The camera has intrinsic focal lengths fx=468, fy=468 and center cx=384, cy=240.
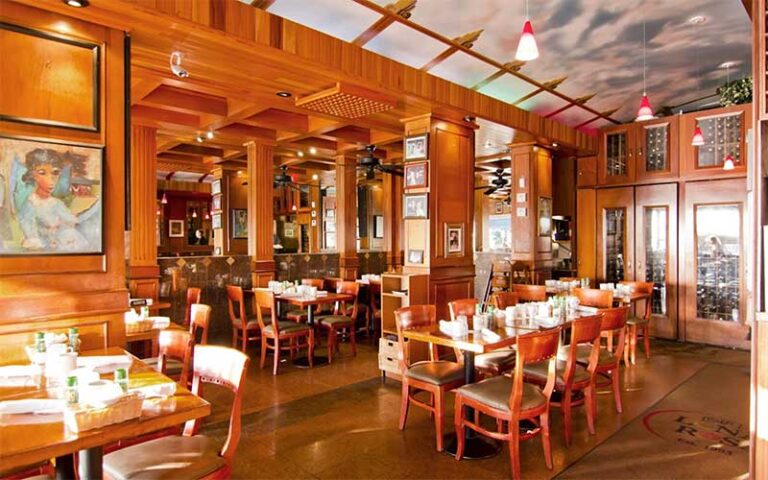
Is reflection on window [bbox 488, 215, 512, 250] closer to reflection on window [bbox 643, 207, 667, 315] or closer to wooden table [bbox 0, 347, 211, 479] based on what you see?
reflection on window [bbox 643, 207, 667, 315]

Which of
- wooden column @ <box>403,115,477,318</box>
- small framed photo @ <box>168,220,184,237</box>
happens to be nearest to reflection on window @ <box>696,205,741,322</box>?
wooden column @ <box>403,115,477,318</box>

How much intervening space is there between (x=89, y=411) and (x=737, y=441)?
14.1 ft

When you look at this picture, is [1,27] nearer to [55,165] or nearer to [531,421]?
[55,165]

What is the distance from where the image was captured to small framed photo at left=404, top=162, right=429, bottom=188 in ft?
18.5

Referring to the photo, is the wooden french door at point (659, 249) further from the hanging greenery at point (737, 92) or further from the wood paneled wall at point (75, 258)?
the wood paneled wall at point (75, 258)

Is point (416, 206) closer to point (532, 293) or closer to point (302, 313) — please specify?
point (532, 293)

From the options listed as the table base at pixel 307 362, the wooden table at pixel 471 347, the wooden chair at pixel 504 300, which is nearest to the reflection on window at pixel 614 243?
the wooden chair at pixel 504 300

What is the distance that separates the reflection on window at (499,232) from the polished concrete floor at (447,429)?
7666mm

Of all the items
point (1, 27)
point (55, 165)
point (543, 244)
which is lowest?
point (543, 244)

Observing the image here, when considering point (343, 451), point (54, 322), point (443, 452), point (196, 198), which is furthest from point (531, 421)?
point (196, 198)

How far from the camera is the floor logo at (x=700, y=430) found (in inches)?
138

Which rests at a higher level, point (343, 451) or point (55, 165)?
point (55, 165)

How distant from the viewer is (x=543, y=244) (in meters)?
7.79

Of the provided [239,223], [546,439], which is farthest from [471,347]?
[239,223]
